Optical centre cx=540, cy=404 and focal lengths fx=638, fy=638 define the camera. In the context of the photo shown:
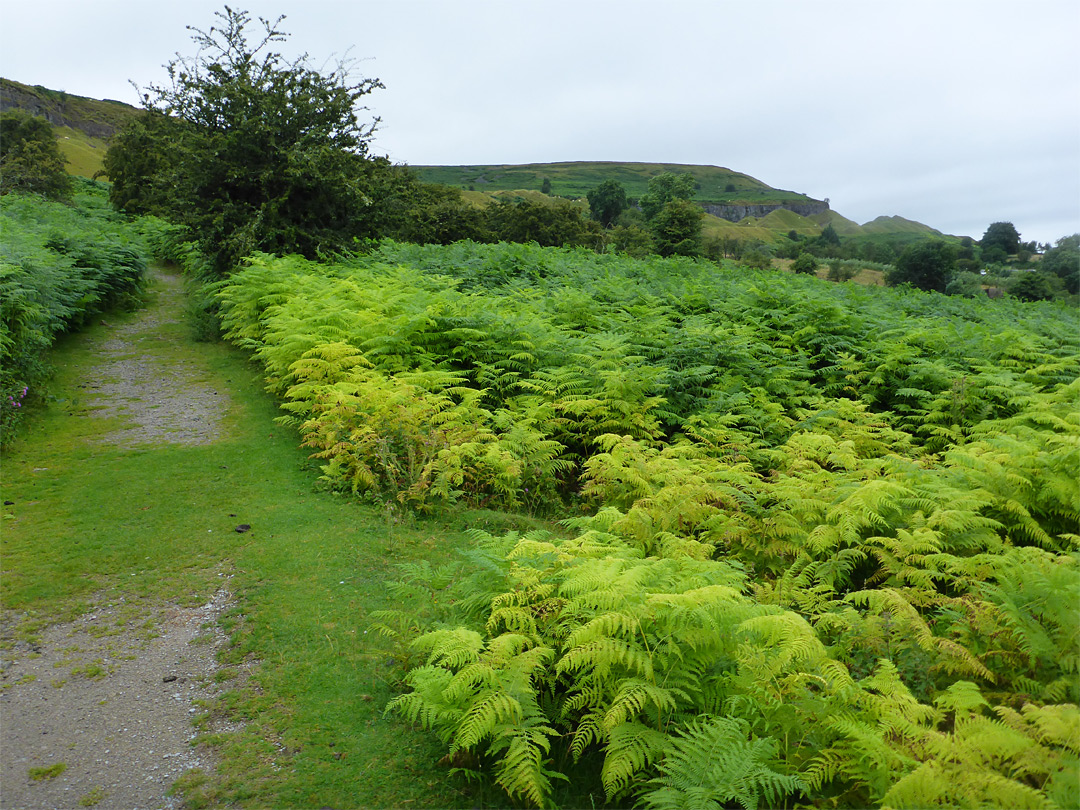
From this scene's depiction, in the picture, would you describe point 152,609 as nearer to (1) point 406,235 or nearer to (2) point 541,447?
(2) point 541,447

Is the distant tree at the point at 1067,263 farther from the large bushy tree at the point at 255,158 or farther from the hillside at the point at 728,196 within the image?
the hillside at the point at 728,196

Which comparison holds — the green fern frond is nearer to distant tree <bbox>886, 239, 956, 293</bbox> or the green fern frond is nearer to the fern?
the fern

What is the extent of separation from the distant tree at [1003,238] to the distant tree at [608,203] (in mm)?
38448

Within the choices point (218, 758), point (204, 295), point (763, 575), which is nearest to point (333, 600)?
point (218, 758)

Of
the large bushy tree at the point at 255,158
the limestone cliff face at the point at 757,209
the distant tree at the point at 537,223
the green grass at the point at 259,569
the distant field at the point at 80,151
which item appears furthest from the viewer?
the limestone cliff face at the point at 757,209

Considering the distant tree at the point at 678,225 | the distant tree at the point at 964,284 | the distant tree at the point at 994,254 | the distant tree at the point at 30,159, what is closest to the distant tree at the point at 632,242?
the distant tree at the point at 678,225

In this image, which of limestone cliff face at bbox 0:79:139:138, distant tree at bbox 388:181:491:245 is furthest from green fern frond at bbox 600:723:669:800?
limestone cliff face at bbox 0:79:139:138

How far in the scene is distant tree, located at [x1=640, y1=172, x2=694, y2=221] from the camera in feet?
269

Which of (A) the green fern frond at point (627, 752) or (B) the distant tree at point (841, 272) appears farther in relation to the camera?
(B) the distant tree at point (841, 272)

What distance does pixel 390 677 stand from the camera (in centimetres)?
421

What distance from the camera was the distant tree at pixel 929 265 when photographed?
37.8 m

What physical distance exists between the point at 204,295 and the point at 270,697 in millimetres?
14653

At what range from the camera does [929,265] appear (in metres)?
38.2

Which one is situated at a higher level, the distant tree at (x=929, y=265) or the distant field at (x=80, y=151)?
the distant field at (x=80, y=151)
